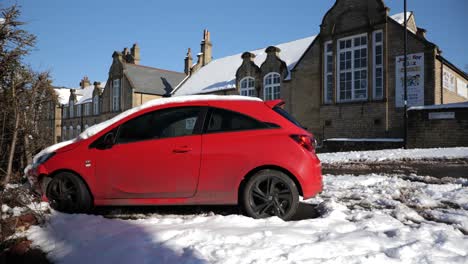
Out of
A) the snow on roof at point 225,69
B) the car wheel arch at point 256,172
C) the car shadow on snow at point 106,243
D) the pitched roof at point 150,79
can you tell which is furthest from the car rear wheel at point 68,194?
the pitched roof at point 150,79

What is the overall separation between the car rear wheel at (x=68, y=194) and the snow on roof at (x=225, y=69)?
21.8 meters

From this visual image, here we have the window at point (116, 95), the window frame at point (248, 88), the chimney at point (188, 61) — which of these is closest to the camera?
the window frame at point (248, 88)

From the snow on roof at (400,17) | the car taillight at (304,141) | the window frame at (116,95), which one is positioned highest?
the snow on roof at (400,17)

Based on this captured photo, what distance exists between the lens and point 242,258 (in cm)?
295

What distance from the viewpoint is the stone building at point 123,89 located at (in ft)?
130

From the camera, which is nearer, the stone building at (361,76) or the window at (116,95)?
the stone building at (361,76)

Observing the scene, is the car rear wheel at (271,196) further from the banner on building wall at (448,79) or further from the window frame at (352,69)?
the banner on building wall at (448,79)

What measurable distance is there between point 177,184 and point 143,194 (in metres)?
0.48

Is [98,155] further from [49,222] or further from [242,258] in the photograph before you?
[242,258]

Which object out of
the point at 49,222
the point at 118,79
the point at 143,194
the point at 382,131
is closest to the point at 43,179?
the point at 49,222

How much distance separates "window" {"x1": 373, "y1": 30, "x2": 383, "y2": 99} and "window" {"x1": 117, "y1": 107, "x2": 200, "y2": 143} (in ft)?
57.7

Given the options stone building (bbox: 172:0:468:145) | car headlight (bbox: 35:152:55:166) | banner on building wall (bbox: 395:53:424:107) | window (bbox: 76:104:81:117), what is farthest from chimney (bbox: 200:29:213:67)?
car headlight (bbox: 35:152:55:166)

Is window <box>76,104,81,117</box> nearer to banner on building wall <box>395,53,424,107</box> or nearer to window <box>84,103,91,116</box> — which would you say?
window <box>84,103,91,116</box>

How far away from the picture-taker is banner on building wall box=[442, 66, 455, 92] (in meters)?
19.1
